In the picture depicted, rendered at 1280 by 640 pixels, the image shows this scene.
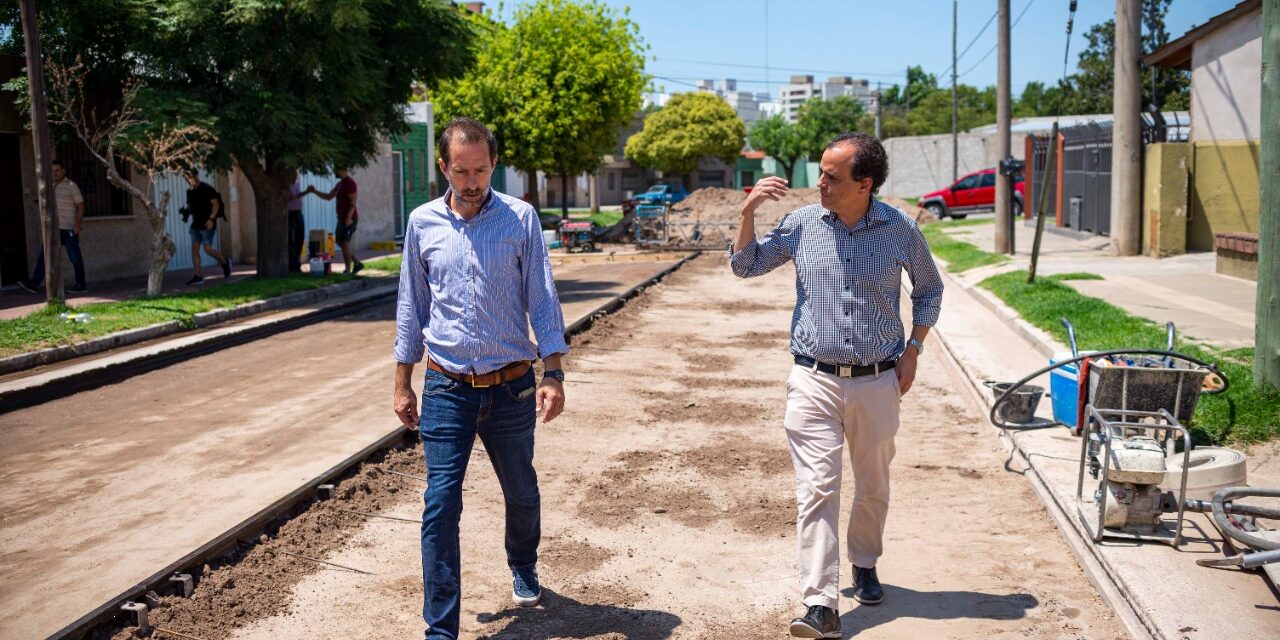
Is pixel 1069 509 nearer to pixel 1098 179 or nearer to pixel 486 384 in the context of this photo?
pixel 486 384

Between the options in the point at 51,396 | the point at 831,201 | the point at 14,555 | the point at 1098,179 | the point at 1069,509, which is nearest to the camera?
the point at 831,201

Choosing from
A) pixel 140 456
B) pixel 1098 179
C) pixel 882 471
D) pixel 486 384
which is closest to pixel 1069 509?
pixel 882 471

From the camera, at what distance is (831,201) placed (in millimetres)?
4734

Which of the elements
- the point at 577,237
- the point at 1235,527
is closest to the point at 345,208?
the point at 577,237

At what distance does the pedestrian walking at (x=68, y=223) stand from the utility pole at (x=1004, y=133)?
1645cm

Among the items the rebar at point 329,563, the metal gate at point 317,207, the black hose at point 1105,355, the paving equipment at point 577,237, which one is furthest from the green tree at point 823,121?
the rebar at point 329,563

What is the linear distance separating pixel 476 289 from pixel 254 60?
15188 millimetres

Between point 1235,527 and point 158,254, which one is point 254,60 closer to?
point 158,254

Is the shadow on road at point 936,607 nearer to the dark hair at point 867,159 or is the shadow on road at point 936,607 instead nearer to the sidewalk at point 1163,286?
the dark hair at point 867,159

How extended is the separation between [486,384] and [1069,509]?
133 inches

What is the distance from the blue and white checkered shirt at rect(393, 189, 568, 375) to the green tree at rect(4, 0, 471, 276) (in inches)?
532

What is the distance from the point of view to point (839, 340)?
466 cm

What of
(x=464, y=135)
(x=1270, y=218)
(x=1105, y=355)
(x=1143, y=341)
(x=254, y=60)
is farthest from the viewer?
(x=254, y=60)

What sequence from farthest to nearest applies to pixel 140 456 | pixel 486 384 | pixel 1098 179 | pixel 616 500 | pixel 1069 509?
pixel 1098 179 < pixel 140 456 < pixel 616 500 < pixel 1069 509 < pixel 486 384
